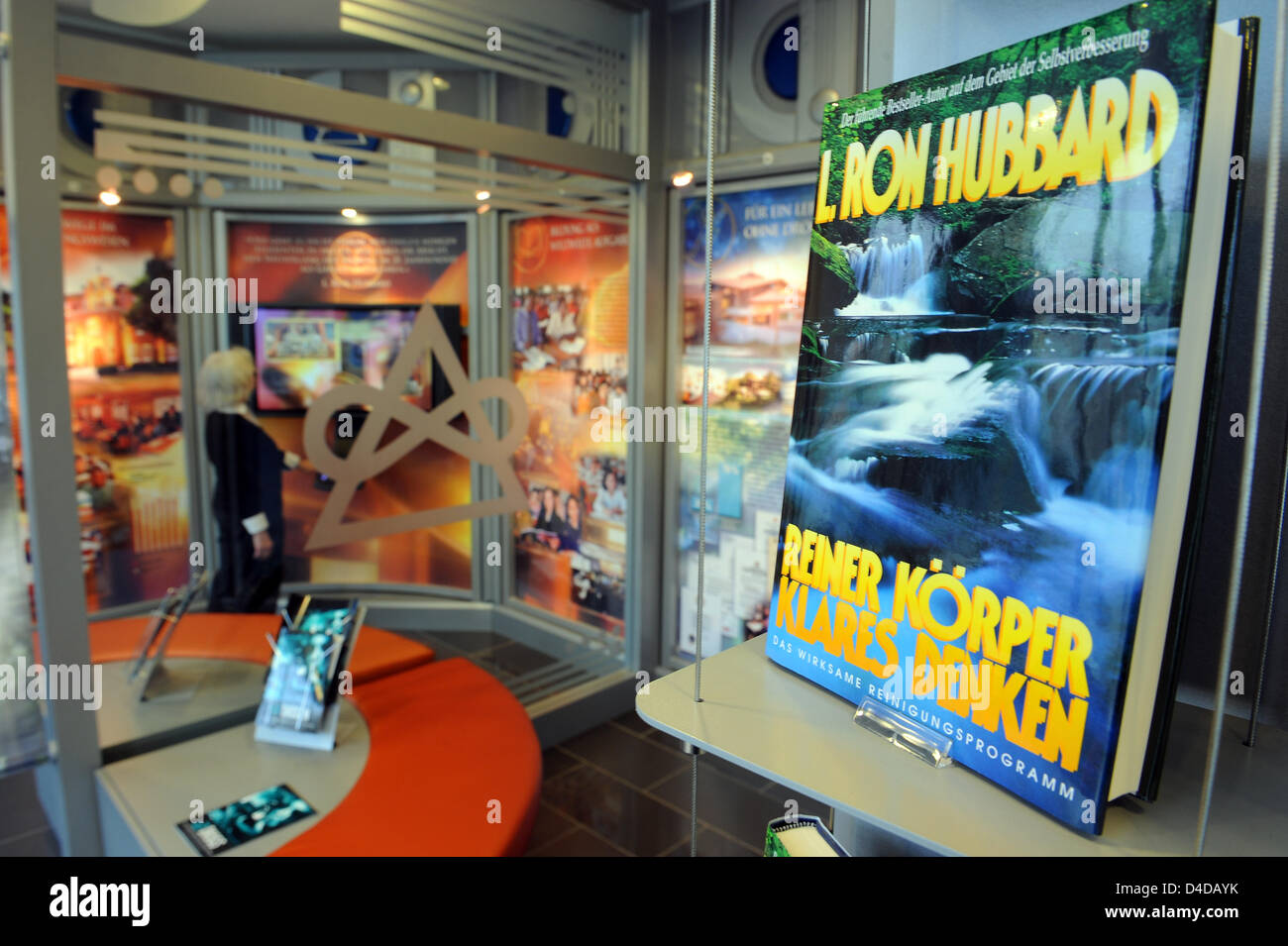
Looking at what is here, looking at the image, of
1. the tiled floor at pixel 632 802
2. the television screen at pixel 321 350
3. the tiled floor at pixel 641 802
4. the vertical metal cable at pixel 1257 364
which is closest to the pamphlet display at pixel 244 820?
the tiled floor at pixel 632 802

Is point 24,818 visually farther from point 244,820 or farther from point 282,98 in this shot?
point 282,98

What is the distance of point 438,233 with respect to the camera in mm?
4301

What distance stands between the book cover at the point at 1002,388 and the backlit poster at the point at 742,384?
3.09m

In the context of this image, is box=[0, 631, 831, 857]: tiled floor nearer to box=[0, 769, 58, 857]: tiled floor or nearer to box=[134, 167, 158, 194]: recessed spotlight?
box=[0, 769, 58, 857]: tiled floor

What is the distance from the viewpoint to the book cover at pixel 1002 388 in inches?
23.0

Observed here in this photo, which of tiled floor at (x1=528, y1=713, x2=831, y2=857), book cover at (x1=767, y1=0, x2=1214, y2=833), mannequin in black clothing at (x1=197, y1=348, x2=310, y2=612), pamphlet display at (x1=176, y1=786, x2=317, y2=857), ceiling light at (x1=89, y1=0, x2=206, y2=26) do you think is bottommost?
tiled floor at (x1=528, y1=713, x2=831, y2=857)

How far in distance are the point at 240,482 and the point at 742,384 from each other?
7.55 ft

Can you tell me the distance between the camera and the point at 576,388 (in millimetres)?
4316

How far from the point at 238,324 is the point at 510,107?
1487 mm

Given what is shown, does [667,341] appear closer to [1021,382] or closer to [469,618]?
[469,618]

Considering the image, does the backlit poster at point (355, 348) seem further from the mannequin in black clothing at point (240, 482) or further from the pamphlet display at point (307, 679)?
the pamphlet display at point (307, 679)

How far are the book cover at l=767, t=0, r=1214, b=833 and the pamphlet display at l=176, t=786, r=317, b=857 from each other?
6.05ft

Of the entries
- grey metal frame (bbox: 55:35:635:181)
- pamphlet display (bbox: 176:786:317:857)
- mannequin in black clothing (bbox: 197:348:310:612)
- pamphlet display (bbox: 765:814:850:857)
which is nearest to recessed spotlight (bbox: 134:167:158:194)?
grey metal frame (bbox: 55:35:635:181)

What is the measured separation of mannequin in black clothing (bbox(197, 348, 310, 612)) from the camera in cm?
322
